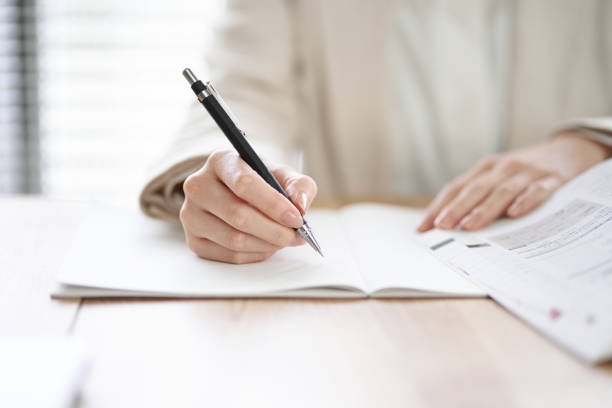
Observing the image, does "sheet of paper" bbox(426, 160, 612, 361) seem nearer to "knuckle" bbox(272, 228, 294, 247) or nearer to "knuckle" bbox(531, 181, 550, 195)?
"knuckle" bbox(531, 181, 550, 195)

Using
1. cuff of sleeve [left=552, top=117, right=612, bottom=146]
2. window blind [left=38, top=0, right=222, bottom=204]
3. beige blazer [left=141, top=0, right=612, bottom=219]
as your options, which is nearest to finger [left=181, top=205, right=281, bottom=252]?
beige blazer [left=141, top=0, right=612, bottom=219]

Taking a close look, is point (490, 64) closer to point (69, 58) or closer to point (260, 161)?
point (260, 161)

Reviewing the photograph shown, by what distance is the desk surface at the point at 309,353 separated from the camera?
0.36 meters

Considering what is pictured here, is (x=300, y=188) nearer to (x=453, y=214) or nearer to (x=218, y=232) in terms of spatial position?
Result: (x=218, y=232)

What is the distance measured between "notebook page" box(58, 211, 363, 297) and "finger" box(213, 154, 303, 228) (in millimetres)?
58

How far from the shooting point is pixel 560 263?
1.76 ft

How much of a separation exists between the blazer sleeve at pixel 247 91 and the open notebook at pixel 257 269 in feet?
0.21

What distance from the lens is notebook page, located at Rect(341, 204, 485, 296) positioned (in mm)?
544

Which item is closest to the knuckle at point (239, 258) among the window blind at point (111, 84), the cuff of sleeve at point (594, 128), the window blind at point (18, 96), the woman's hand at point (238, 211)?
the woman's hand at point (238, 211)

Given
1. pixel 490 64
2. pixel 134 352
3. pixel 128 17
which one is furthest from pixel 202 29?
pixel 134 352

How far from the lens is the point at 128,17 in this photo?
67.7 inches

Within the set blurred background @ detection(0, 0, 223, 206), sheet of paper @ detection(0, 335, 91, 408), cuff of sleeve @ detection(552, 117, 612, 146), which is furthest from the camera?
blurred background @ detection(0, 0, 223, 206)

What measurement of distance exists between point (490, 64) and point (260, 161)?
2.52 feet

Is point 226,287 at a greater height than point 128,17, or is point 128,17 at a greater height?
point 128,17
